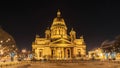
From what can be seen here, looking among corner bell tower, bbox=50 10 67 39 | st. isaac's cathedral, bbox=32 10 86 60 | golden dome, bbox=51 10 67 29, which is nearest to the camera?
st. isaac's cathedral, bbox=32 10 86 60

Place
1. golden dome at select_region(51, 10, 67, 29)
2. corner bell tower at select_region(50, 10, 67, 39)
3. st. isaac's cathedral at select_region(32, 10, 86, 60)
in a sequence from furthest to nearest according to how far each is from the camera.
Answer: golden dome at select_region(51, 10, 67, 29)
corner bell tower at select_region(50, 10, 67, 39)
st. isaac's cathedral at select_region(32, 10, 86, 60)

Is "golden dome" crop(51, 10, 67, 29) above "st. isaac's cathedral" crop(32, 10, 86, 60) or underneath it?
above

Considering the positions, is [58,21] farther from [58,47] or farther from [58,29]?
[58,47]

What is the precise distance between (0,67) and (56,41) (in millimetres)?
76423

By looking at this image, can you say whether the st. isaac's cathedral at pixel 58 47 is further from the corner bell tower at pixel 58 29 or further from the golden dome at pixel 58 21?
the golden dome at pixel 58 21

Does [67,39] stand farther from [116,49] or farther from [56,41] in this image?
[116,49]

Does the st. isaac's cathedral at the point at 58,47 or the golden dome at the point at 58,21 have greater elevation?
the golden dome at the point at 58,21

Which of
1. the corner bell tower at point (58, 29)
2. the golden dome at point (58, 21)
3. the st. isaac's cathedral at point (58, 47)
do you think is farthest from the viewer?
the golden dome at point (58, 21)

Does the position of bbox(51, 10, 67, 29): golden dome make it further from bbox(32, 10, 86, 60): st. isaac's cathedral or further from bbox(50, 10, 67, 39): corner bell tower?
bbox(32, 10, 86, 60): st. isaac's cathedral

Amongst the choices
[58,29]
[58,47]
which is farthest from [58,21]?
[58,47]

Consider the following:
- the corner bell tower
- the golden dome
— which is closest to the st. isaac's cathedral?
the corner bell tower

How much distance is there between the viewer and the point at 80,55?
398 feet

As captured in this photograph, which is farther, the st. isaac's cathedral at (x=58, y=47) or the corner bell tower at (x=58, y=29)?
the corner bell tower at (x=58, y=29)

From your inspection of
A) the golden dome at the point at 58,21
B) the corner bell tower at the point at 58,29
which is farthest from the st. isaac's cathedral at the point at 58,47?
the golden dome at the point at 58,21
